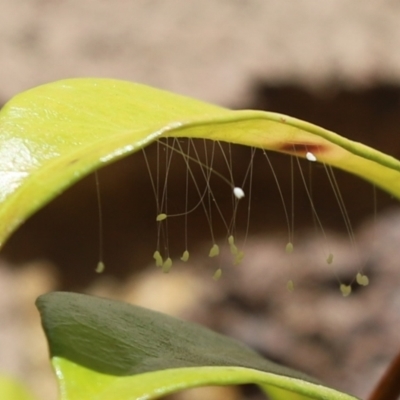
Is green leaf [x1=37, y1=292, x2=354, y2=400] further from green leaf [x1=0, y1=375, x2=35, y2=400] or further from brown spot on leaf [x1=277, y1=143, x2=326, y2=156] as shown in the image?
green leaf [x1=0, y1=375, x2=35, y2=400]

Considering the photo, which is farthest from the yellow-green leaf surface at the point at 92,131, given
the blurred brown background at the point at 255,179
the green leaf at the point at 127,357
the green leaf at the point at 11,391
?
the blurred brown background at the point at 255,179

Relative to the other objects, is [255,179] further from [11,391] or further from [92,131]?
[92,131]

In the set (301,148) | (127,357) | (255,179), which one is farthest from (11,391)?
(255,179)

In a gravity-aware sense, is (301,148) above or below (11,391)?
above

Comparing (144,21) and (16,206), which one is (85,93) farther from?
(144,21)

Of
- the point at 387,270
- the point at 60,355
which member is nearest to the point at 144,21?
the point at 387,270

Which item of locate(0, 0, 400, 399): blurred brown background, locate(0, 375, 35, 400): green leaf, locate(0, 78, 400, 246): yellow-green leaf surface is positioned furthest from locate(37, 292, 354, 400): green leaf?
locate(0, 0, 400, 399): blurred brown background
